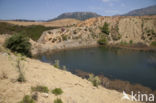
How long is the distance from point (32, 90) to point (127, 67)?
17.8m

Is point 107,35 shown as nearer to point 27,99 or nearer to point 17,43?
point 17,43

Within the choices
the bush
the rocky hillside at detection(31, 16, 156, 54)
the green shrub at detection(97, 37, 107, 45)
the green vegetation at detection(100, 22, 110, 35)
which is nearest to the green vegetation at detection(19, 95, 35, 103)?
the bush

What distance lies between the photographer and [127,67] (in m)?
20.5

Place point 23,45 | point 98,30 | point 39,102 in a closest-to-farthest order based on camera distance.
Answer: point 39,102
point 23,45
point 98,30

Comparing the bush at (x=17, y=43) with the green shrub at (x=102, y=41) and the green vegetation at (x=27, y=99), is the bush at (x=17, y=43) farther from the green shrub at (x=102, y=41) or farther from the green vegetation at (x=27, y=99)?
the green shrub at (x=102, y=41)

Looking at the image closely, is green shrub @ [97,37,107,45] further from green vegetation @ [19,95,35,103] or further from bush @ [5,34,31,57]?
green vegetation @ [19,95,35,103]

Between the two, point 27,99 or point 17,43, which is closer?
point 27,99

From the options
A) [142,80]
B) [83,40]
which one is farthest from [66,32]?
[142,80]

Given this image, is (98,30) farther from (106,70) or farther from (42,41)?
(106,70)

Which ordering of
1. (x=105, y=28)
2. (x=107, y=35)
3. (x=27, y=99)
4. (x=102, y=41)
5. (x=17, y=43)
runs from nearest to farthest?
(x=27, y=99)
(x=17, y=43)
(x=102, y=41)
(x=107, y=35)
(x=105, y=28)

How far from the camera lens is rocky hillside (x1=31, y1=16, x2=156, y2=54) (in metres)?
38.5

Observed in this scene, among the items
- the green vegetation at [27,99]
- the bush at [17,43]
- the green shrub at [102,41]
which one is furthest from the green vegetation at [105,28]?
the green vegetation at [27,99]

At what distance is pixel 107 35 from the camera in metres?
42.7

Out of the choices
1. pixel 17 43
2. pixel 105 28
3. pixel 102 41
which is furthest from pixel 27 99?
pixel 105 28
